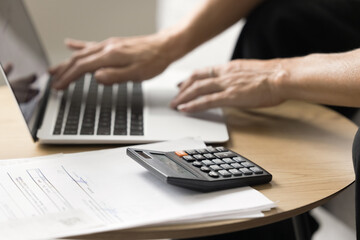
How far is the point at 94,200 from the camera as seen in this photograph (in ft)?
2.18

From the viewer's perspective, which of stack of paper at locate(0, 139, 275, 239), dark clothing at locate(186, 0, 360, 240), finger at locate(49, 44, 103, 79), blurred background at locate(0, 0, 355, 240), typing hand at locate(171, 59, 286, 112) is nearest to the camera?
stack of paper at locate(0, 139, 275, 239)

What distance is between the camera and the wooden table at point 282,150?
25.5 inches

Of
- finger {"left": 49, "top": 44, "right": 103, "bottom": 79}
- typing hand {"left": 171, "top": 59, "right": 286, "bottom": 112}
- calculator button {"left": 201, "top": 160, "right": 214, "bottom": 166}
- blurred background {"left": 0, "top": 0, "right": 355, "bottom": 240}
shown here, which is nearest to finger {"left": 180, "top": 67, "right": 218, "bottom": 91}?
typing hand {"left": 171, "top": 59, "right": 286, "bottom": 112}

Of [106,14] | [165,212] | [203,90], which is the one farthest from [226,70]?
[106,14]

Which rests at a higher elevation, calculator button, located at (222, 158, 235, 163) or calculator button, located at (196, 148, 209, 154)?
calculator button, located at (196, 148, 209, 154)

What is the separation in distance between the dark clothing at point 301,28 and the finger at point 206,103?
11.4 inches

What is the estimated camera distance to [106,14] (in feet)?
8.39

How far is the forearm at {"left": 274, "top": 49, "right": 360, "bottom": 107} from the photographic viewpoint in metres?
0.88

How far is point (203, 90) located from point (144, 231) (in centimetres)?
44

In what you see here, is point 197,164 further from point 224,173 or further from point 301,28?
point 301,28


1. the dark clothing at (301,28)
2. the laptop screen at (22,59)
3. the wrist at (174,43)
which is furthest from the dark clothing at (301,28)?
the laptop screen at (22,59)

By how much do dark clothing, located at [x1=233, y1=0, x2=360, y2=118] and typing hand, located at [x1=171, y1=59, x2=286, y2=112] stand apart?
0.68 ft

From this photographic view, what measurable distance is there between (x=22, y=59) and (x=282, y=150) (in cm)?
48

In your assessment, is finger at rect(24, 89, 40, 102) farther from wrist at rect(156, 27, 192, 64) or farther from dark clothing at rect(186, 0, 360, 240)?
dark clothing at rect(186, 0, 360, 240)
